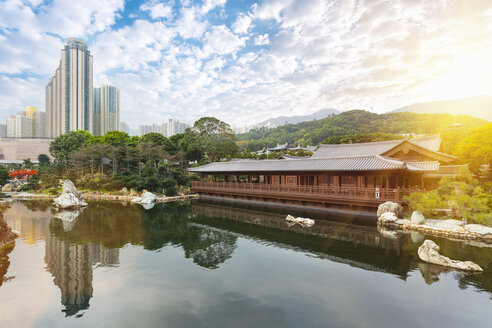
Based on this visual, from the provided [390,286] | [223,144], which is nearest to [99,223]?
[390,286]

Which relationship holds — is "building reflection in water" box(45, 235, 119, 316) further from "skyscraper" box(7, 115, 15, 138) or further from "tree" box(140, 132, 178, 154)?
"skyscraper" box(7, 115, 15, 138)

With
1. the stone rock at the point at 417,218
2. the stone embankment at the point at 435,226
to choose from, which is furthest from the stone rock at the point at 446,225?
the stone rock at the point at 417,218

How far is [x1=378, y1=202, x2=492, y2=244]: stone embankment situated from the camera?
14.2m

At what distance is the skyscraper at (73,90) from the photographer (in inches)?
3649

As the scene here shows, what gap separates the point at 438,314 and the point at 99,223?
21.7 m

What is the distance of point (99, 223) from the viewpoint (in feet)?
64.5

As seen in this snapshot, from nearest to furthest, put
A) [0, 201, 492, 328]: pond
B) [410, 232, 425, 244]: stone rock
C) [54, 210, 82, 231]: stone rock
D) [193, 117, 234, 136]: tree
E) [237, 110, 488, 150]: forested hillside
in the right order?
[0, 201, 492, 328]: pond < [410, 232, 425, 244]: stone rock < [54, 210, 82, 231]: stone rock < [193, 117, 234, 136]: tree < [237, 110, 488, 150]: forested hillside

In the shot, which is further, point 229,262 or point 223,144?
point 223,144

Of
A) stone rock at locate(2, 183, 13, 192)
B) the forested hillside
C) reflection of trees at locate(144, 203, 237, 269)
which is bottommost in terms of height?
reflection of trees at locate(144, 203, 237, 269)

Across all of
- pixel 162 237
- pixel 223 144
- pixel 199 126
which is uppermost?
pixel 199 126

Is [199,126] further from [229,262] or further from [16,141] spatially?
[16,141]

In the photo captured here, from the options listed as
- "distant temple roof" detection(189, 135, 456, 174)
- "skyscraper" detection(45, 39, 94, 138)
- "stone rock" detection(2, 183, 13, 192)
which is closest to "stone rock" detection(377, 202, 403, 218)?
"distant temple roof" detection(189, 135, 456, 174)

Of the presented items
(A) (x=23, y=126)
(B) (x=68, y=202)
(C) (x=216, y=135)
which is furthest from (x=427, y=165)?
(A) (x=23, y=126)

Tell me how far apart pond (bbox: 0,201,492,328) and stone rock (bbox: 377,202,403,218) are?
2.97 meters
